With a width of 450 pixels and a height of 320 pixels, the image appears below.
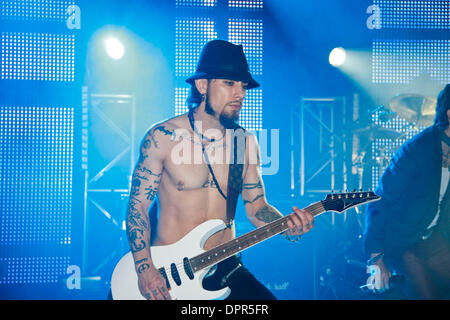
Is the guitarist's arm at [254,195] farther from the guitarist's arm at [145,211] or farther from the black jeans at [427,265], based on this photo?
the black jeans at [427,265]

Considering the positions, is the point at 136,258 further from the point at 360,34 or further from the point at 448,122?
the point at 360,34

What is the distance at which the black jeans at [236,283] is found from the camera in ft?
9.77

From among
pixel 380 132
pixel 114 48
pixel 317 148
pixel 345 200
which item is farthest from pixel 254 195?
pixel 114 48

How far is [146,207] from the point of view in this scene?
3.18 metres

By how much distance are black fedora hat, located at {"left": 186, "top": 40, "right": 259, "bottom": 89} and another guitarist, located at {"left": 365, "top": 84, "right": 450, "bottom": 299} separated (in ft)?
5.56

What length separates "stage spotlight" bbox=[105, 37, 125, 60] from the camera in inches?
211

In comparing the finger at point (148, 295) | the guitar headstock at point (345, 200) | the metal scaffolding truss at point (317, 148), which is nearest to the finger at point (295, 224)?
the guitar headstock at point (345, 200)

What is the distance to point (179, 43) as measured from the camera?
17.5ft

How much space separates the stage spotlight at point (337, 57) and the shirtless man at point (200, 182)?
9.15 ft

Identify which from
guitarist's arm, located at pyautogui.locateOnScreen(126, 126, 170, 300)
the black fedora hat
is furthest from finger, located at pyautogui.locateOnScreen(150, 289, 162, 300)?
the black fedora hat

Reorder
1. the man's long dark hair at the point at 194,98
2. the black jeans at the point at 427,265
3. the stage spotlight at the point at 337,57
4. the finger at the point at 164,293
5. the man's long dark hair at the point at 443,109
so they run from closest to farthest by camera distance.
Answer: the finger at the point at 164,293, the black jeans at the point at 427,265, the man's long dark hair at the point at 194,98, the man's long dark hair at the point at 443,109, the stage spotlight at the point at 337,57

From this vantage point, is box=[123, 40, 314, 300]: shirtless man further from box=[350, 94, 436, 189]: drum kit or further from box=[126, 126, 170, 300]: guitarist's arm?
box=[350, 94, 436, 189]: drum kit
